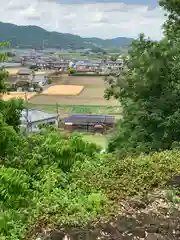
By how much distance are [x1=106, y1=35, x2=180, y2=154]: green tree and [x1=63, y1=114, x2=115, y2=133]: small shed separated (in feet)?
68.2

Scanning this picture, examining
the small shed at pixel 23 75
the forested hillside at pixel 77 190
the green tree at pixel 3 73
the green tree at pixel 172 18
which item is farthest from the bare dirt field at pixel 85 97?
the forested hillside at pixel 77 190

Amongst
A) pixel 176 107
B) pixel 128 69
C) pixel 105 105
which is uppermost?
pixel 128 69

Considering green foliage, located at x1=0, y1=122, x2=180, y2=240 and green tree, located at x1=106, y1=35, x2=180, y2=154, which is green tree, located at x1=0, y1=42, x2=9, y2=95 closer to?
green foliage, located at x1=0, y1=122, x2=180, y2=240

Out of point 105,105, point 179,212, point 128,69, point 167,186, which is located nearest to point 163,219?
point 179,212

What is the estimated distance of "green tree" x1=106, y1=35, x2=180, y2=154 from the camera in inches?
549

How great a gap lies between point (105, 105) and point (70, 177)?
1686 inches

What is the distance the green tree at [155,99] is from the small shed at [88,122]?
20775 millimetres

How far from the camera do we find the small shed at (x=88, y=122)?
3697 cm

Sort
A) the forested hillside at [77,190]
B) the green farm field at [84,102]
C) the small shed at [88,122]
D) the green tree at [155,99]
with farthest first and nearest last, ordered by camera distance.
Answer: the green farm field at [84,102]
the small shed at [88,122]
the green tree at [155,99]
the forested hillside at [77,190]

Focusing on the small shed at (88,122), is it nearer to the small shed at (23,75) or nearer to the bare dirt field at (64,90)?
the bare dirt field at (64,90)

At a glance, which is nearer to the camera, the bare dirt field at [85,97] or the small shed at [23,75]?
the bare dirt field at [85,97]

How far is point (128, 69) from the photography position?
53.6 feet

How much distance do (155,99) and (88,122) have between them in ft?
81.9

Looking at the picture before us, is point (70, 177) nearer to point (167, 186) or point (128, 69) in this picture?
point (167, 186)
